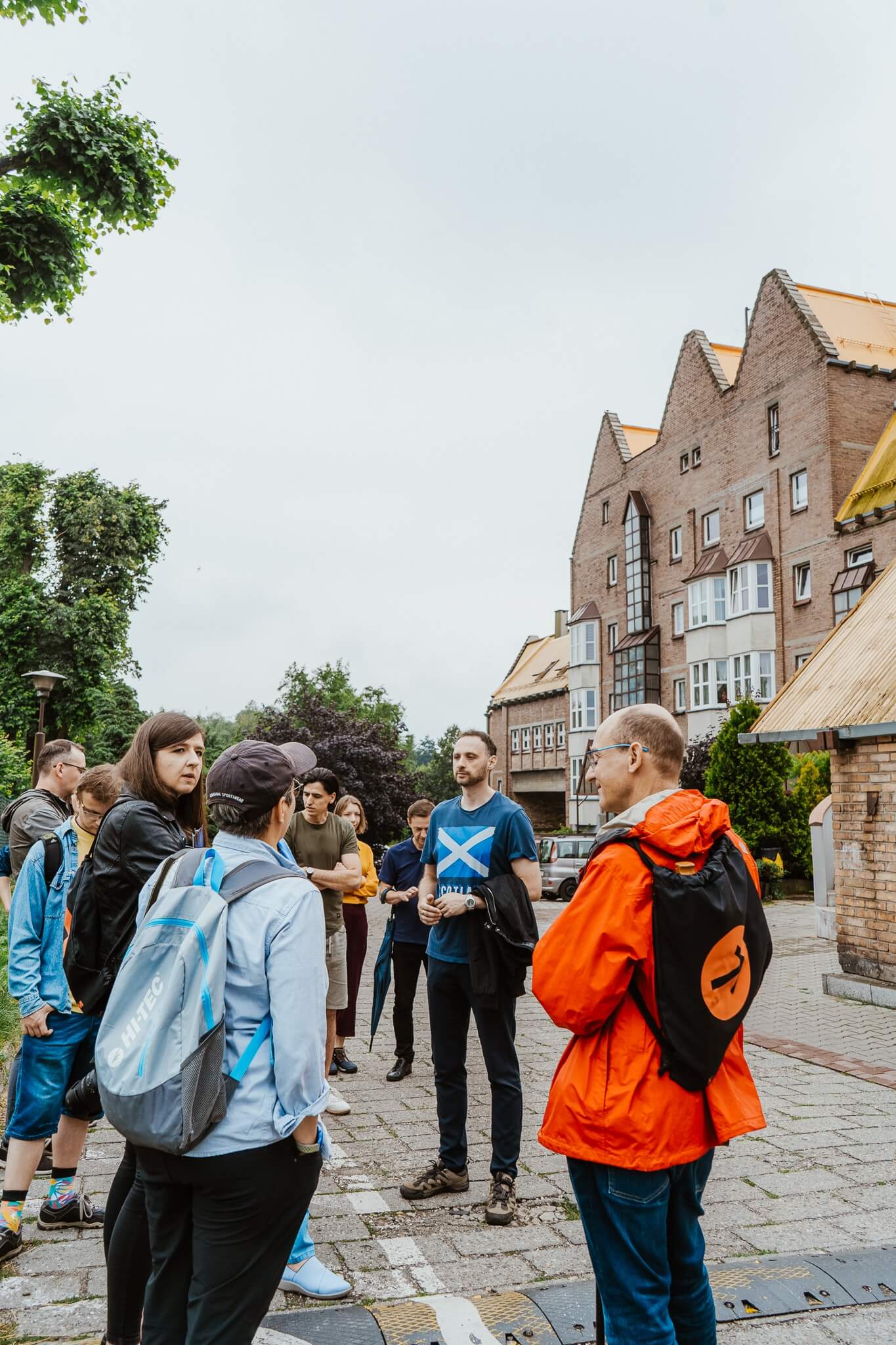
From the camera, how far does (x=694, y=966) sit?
2.69m

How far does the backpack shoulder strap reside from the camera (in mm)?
4566

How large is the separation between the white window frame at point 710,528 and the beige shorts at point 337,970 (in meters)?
35.5

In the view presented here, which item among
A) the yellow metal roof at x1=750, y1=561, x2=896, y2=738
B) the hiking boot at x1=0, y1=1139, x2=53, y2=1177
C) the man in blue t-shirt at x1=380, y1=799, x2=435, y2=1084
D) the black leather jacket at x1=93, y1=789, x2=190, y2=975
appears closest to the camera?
the black leather jacket at x1=93, y1=789, x2=190, y2=975

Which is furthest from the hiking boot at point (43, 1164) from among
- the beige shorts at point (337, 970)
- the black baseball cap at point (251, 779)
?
the black baseball cap at point (251, 779)

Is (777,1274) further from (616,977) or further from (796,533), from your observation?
(796,533)

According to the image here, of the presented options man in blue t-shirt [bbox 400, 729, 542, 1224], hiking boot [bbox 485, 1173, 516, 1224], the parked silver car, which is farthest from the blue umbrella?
the parked silver car

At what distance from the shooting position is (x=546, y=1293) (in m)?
3.80

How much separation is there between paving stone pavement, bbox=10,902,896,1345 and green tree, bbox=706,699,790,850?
1831cm

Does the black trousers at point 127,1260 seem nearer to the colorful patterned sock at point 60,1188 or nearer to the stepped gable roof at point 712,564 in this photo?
the colorful patterned sock at point 60,1188

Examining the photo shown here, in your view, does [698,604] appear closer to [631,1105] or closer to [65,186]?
[65,186]

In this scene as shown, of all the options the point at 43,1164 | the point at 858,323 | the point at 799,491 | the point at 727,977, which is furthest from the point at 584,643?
the point at 727,977

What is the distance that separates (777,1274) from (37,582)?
3876 centimetres

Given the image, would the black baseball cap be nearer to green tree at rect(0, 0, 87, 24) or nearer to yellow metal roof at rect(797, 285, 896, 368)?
green tree at rect(0, 0, 87, 24)

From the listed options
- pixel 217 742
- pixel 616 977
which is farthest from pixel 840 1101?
Answer: pixel 217 742
